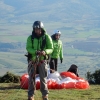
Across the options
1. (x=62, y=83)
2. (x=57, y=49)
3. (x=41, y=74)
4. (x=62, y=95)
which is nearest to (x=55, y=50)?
(x=57, y=49)

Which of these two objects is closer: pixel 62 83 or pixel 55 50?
pixel 62 83

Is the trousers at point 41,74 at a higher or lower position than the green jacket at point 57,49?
lower

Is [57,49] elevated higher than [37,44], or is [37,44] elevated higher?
A: [57,49]

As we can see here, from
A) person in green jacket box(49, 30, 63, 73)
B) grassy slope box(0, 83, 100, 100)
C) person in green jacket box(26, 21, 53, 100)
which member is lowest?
grassy slope box(0, 83, 100, 100)

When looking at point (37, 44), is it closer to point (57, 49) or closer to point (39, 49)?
point (39, 49)

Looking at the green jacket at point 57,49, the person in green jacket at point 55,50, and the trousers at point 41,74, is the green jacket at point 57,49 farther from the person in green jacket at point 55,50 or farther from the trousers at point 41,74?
the trousers at point 41,74

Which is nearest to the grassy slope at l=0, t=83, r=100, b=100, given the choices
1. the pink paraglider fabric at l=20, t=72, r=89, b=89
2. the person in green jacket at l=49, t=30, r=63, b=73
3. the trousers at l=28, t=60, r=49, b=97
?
the pink paraglider fabric at l=20, t=72, r=89, b=89

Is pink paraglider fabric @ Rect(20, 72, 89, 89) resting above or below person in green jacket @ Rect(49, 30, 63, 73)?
below

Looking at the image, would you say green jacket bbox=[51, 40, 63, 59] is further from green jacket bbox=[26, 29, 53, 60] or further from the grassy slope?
green jacket bbox=[26, 29, 53, 60]

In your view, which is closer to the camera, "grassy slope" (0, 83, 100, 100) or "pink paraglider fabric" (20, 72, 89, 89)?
"grassy slope" (0, 83, 100, 100)

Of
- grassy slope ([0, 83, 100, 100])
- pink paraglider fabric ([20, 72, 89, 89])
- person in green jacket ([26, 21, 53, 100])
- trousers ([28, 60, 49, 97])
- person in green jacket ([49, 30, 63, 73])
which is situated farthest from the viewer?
person in green jacket ([49, 30, 63, 73])

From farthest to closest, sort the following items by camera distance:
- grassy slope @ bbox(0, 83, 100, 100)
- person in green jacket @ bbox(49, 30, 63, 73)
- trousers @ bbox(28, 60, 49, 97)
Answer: person in green jacket @ bbox(49, 30, 63, 73), grassy slope @ bbox(0, 83, 100, 100), trousers @ bbox(28, 60, 49, 97)

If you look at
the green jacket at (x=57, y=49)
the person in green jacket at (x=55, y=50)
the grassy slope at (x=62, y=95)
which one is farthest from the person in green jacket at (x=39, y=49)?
the green jacket at (x=57, y=49)

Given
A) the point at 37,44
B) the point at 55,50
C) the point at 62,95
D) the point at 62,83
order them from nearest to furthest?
the point at 37,44, the point at 62,95, the point at 62,83, the point at 55,50
